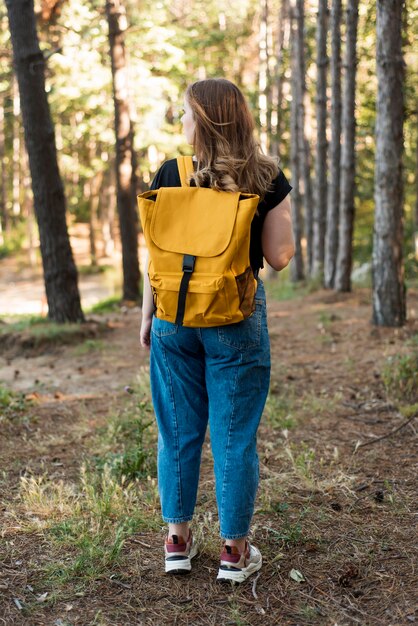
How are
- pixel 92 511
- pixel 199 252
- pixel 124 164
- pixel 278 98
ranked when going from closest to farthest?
pixel 199 252, pixel 92 511, pixel 124 164, pixel 278 98

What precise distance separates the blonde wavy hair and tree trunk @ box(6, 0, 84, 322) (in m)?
7.22

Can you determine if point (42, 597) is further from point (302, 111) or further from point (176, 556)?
point (302, 111)

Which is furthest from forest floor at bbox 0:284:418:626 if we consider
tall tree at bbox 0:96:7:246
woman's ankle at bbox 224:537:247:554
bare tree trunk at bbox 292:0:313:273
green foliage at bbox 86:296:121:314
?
tall tree at bbox 0:96:7:246

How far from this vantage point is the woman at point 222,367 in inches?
116

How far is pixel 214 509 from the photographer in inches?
159

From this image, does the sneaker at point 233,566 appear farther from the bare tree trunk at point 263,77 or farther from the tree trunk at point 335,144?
the bare tree trunk at point 263,77

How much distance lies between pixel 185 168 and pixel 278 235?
49 centimetres

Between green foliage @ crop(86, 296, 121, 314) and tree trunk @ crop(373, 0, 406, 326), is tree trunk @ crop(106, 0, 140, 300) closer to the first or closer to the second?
green foliage @ crop(86, 296, 121, 314)

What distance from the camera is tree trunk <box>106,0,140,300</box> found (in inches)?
560

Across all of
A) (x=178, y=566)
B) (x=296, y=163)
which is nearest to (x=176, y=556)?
(x=178, y=566)

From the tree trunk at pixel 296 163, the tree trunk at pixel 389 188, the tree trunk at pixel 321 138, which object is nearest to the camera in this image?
the tree trunk at pixel 389 188

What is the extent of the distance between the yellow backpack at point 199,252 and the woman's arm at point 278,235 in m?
0.14

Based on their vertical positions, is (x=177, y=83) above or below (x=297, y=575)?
above

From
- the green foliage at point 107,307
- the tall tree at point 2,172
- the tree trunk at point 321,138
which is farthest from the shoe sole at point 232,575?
the tall tree at point 2,172
